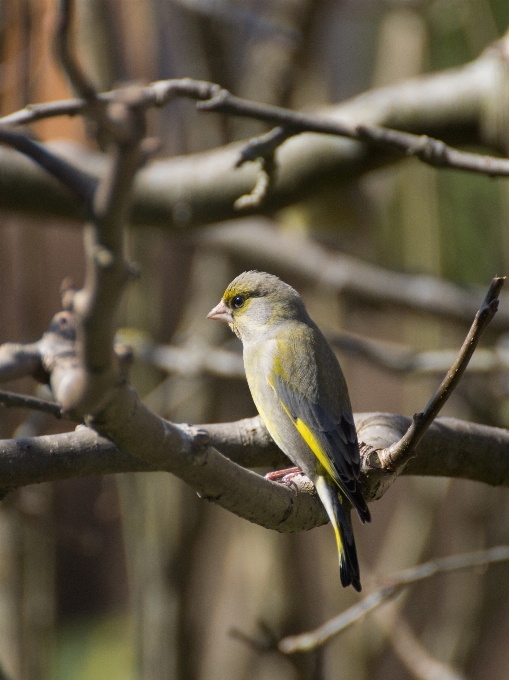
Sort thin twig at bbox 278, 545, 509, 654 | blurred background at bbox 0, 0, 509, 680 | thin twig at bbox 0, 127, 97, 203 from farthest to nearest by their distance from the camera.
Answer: blurred background at bbox 0, 0, 509, 680 < thin twig at bbox 278, 545, 509, 654 < thin twig at bbox 0, 127, 97, 203

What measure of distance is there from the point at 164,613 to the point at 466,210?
3.64m

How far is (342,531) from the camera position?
7.20 feet

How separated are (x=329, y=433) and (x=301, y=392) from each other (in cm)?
31

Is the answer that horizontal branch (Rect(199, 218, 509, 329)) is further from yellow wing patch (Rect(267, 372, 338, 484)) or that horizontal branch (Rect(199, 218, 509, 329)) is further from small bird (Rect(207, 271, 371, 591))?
yellow wing patch (Rect(267, 372, 338, 484))

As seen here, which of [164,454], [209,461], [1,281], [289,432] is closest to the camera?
[164,454]

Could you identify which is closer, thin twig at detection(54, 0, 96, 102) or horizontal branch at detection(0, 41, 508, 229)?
thin twig at detection(54, 0, 96, 102)

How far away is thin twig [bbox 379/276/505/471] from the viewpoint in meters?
1.42

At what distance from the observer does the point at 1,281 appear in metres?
4.73

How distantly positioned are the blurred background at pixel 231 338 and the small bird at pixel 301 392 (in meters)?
0.84

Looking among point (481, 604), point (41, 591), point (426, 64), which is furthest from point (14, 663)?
point (426, 64)

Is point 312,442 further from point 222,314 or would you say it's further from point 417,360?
point 417,360

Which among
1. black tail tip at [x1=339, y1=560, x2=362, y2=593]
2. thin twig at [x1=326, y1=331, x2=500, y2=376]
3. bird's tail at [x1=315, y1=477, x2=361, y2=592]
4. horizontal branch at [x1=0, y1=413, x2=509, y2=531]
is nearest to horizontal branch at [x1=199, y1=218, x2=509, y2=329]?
thin twig at [x1=326, y1=331, x2=500, y2=376]

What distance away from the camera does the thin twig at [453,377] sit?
1419 millimetres

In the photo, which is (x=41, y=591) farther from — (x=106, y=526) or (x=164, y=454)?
(x=164, y=454)
